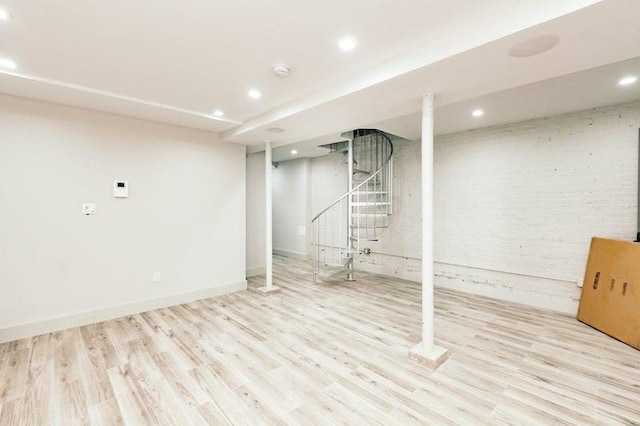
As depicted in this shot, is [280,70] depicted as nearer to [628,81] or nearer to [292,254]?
[628,81]

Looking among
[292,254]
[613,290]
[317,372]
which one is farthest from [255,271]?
[613,290]

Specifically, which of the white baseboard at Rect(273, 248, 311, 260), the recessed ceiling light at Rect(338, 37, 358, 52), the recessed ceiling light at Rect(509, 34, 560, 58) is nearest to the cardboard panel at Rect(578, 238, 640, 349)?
the recessed ceiling light at Rect(509, 34, 560, 58)

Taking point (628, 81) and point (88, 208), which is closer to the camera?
point (628, 81)

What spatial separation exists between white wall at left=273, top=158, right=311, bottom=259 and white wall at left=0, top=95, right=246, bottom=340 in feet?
8.91

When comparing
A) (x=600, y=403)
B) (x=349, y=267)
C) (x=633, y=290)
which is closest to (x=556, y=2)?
(x=600, y=403)

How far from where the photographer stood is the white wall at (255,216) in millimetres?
5930

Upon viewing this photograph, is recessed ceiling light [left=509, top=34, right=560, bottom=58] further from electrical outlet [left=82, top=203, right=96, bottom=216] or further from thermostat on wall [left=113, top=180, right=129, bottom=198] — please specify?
electrical outlet [left=82, top=203, right=96, bottom=216]

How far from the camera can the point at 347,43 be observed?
7.07 ft

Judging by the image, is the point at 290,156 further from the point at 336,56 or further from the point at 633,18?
the point at 633,18

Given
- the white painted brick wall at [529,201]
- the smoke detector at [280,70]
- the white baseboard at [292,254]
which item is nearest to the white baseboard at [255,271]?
the white baseboard at [292,254]

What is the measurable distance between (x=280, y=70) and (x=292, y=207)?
17.8 feet

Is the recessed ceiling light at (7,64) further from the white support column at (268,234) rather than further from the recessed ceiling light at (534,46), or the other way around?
the recessed ceiling light at (534,46)

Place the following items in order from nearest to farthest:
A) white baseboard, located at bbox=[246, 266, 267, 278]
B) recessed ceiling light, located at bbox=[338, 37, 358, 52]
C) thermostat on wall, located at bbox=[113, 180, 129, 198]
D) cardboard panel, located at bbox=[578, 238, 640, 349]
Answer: recessed ceiling light, located at bbox=[338, 37, 358, 52] → cardboard panel, located at bbox=[578, 238, 640, 349] → thermostat on wall, located at bbox=[113, 180, 129, 198] → white baseboard, located at bbox=[246, 266, 267, 278]

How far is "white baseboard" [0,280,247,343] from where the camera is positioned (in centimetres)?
313
